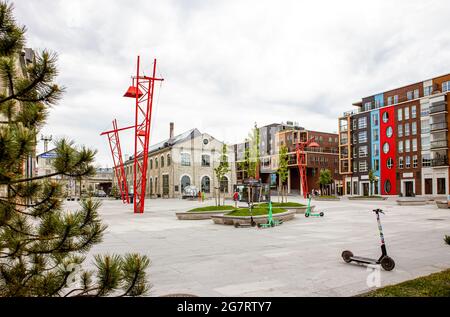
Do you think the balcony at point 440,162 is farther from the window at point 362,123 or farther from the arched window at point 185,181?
the arched window at point 185,181

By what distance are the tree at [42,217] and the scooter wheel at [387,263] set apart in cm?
551

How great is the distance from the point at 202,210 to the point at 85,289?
56.6 feet

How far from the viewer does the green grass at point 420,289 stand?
4.97 m

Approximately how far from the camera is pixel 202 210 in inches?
810

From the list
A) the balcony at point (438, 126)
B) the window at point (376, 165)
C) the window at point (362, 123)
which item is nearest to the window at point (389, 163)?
the window at point (376, 165)

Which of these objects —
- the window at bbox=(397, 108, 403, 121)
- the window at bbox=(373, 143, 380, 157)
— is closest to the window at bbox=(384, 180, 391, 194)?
the window at bbox=(373, 143, 380, 157)

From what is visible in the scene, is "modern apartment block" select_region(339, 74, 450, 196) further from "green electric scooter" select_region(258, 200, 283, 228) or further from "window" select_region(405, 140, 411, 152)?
"green electric scooter" select_region(258, 200, 283, 228)

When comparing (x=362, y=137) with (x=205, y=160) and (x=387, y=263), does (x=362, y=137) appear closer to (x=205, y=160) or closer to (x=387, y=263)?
(x=205, y=160)

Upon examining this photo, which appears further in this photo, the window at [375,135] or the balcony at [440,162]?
the window at [375,135]

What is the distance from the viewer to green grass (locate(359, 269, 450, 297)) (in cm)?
497

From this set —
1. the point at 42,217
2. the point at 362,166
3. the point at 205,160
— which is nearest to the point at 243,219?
the point at 42,217

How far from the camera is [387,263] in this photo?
7.04 meters
